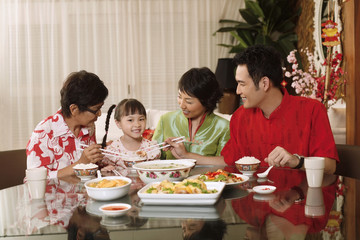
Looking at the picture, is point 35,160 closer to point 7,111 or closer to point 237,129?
point 237,129

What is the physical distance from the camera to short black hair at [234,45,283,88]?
7.38 feet

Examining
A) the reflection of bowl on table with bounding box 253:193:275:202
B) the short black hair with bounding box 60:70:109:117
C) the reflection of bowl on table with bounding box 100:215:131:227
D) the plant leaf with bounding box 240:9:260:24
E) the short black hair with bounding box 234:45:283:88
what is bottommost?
the reflection of bowl on table with bounding box 253:193:275:202

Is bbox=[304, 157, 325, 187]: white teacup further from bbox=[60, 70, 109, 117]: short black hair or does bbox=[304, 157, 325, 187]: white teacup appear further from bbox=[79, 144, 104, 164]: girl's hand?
bbox=[60, 70, 109, 117]: short black hair

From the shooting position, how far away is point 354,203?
125 centimetres

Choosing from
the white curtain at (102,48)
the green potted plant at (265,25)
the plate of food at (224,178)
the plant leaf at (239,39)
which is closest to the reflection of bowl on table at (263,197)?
the plate of food at (224,178)

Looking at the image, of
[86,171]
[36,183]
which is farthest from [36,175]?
[86,171]

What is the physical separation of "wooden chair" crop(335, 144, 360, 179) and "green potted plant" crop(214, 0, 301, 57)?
310cm

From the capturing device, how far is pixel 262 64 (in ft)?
7.40

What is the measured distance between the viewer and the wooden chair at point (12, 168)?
6.87 feet

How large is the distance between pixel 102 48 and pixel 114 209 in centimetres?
475

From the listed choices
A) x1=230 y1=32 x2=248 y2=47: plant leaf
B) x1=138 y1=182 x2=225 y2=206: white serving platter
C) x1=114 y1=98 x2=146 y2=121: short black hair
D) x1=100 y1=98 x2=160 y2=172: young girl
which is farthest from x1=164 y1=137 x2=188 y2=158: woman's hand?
x1=230 y1=32 x2=248 y2=47: plant leaf

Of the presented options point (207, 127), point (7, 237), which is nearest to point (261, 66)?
point (207, 127)

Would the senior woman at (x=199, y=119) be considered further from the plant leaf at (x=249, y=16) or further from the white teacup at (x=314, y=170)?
the plant leaf at (x=249, y=16)

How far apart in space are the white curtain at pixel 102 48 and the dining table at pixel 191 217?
13.9ft
